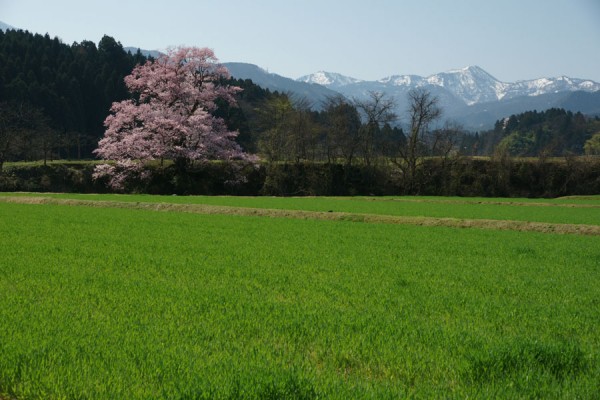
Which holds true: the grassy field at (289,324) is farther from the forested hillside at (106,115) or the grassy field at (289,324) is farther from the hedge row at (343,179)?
the forested hillside at (106,115)

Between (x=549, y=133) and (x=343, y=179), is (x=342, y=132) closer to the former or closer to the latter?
(x=343, y=179)

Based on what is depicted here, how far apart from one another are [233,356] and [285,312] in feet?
5.45

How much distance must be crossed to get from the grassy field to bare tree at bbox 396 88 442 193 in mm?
47572

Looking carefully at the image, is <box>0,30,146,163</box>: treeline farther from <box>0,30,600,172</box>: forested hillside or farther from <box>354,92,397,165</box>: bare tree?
<box>354,92,397,165</box>: bare tree

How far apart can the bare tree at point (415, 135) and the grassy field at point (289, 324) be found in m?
47.6

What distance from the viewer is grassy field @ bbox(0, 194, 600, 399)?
13.5 ft

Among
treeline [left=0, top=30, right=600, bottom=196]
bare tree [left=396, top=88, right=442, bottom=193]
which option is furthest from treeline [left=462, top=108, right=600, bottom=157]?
bare tree [left=396, top=88, right=442, bottom=193]

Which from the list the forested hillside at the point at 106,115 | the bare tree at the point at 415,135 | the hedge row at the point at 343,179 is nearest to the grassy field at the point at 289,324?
the hedge row at the point at 343,179

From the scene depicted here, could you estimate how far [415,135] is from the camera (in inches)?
2399

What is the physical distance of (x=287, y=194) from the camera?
51656mm

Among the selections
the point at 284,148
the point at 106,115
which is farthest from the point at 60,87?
the point at 284,148

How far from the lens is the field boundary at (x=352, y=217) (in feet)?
69.7

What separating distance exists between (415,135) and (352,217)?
3998 centimetres

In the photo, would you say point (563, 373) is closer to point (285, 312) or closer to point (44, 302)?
point (285, 312)
